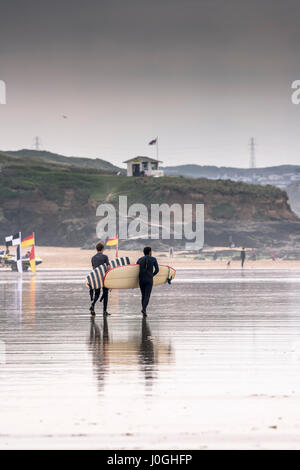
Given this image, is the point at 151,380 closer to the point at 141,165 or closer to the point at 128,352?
the point at 128,352

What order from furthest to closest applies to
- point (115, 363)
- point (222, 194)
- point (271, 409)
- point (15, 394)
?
point (222, 194), point (115, 363), point (15, 394), point (271, 409)

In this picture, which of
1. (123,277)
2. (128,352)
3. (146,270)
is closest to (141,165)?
(123,277)

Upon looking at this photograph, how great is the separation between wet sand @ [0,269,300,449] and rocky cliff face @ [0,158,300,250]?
74971 millimetres

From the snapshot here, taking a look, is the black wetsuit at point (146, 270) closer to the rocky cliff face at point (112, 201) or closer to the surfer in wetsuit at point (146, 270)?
the surfer in wetsuit at point (146, 270)

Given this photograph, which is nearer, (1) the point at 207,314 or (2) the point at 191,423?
(2) the point at 191,423

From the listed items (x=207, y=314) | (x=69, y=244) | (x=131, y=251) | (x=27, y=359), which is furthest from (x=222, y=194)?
(x=27, y=359)

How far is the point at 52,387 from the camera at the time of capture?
873 centimetres

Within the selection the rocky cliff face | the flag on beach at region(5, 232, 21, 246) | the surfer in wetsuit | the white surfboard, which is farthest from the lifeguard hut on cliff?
the surfer in wetsuit

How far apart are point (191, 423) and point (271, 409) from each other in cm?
100

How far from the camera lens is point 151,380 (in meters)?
9.12

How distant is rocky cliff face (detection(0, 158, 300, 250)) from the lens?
9456 centimetres

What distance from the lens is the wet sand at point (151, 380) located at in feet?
21.4

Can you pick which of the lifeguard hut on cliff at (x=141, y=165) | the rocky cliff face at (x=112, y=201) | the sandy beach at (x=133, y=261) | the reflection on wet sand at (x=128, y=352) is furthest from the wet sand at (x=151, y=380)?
the lifeguard hut on cliff at (x=141, y=165)
